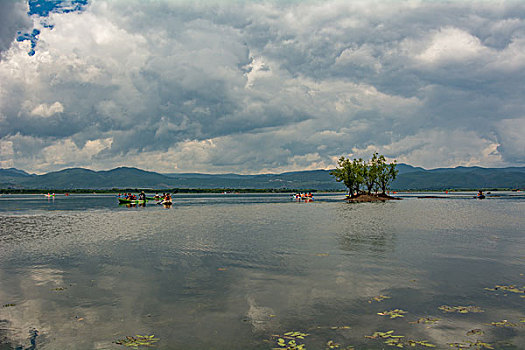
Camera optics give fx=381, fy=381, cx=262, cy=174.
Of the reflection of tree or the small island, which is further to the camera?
the small island

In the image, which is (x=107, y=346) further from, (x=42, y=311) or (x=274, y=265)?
(x=274, y=265)

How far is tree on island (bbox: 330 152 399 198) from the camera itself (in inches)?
6634

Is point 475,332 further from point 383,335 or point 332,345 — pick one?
point 332,345

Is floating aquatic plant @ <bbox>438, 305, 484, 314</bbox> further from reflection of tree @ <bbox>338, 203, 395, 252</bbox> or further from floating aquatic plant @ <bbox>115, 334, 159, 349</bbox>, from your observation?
reflection of tree @ <bbox>338, 203, 395, 252</bbox>

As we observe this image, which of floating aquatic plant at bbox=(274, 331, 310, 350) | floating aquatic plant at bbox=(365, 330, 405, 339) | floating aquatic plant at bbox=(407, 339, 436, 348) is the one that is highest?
floating aquatic plant at bbox=(407, 339, 436, 348)

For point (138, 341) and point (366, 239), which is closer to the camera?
point (138, 341)

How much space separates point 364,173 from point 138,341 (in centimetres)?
16563

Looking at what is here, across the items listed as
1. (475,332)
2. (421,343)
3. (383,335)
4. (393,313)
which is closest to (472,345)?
(475,332)

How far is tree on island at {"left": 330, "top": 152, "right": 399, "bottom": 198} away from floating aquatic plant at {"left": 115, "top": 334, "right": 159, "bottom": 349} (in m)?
157

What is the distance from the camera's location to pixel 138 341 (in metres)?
14.3

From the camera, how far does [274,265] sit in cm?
2834

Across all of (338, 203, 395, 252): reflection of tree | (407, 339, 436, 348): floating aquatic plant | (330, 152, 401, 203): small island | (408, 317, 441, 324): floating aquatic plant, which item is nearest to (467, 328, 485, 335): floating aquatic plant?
(408, 317, 441, 324): floating aquatic plant

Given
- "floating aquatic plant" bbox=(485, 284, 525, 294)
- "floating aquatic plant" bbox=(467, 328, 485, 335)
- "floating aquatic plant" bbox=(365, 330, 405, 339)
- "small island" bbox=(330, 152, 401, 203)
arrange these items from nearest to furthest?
"floating aquatic plant" bbox=(365, 330, 405, 339)
"floating aquatic plant" bbox=(467, 328, 485, 335)
"floating aquatic plant" bbox=(485, 284, 525, 294)
"small island" bbox=(330, 152, 401, 203)

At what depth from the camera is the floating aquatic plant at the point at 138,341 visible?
14.0 metres
